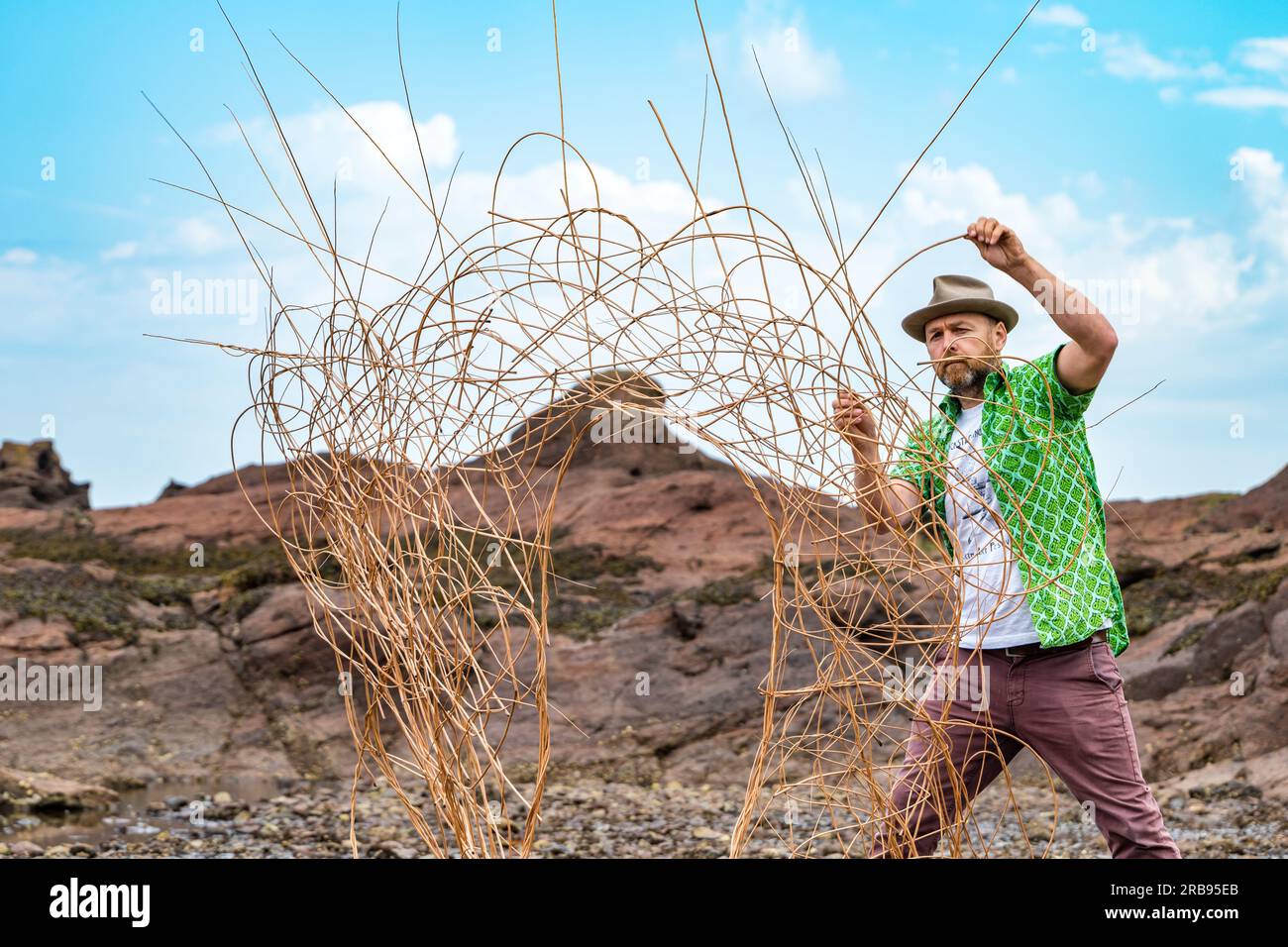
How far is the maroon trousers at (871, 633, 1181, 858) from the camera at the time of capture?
2.49 meters

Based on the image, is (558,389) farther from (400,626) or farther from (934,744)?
(934,744)

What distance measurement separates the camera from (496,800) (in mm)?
7559

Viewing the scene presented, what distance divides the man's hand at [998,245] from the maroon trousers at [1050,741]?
2.77 feet

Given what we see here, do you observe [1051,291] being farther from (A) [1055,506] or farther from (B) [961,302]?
(A) [1055,506]

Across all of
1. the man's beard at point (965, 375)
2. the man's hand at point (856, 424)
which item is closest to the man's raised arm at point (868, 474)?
the man's hand at point (856, 424)

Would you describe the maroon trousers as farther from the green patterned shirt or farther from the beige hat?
the beige hat

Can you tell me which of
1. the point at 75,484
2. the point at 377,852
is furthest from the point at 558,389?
the point at 75,484

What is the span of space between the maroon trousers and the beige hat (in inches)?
32.5

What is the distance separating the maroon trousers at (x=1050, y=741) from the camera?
8.18ft

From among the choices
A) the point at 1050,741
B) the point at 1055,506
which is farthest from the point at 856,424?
the point at 1050,741

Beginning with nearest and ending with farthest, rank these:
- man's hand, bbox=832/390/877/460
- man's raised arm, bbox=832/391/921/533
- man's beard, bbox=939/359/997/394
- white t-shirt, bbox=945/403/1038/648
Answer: man's raised arm, bbox=832/391/921/533
man's hand, bbox=832/390/877/460
white t-shirt, bbox=945/403/1038/648
man's beard, bbox=939/359/997/394

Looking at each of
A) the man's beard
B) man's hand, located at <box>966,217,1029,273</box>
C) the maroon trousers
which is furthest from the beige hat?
the maroon trousers
